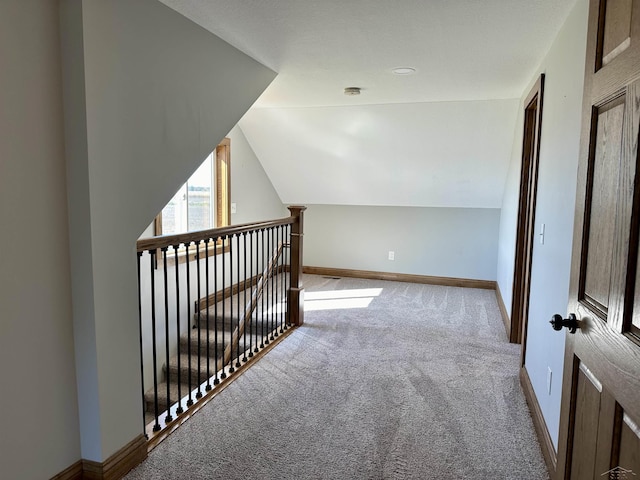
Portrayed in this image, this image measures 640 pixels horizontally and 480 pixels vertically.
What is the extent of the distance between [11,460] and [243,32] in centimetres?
216

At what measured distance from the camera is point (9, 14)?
4.82 ft

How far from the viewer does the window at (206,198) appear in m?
4.42

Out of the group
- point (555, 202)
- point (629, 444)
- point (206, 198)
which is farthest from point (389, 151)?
point (629, 444)

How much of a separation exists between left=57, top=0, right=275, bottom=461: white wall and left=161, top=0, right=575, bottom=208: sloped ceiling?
332 millimetres

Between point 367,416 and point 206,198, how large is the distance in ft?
10.2

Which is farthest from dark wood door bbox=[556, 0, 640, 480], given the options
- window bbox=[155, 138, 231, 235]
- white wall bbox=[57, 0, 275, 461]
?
window bbox=[155, 138, 231, 235]

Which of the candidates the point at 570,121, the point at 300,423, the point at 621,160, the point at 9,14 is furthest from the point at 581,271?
the point at 9,14

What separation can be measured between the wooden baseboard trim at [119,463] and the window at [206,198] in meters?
2.54

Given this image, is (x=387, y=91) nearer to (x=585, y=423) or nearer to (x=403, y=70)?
(x=403, y=70)

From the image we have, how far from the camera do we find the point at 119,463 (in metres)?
1.92

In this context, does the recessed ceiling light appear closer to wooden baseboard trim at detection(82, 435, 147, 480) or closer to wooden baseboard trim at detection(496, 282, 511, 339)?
wooden baseboard trim at detection(496, 282, 511, 339)

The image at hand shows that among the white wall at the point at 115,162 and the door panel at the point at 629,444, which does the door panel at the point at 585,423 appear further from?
the white wall at the point at 115,162

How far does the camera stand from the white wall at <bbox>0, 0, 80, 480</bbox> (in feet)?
4.94

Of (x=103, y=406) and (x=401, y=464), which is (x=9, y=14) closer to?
(x=103, y=406)
